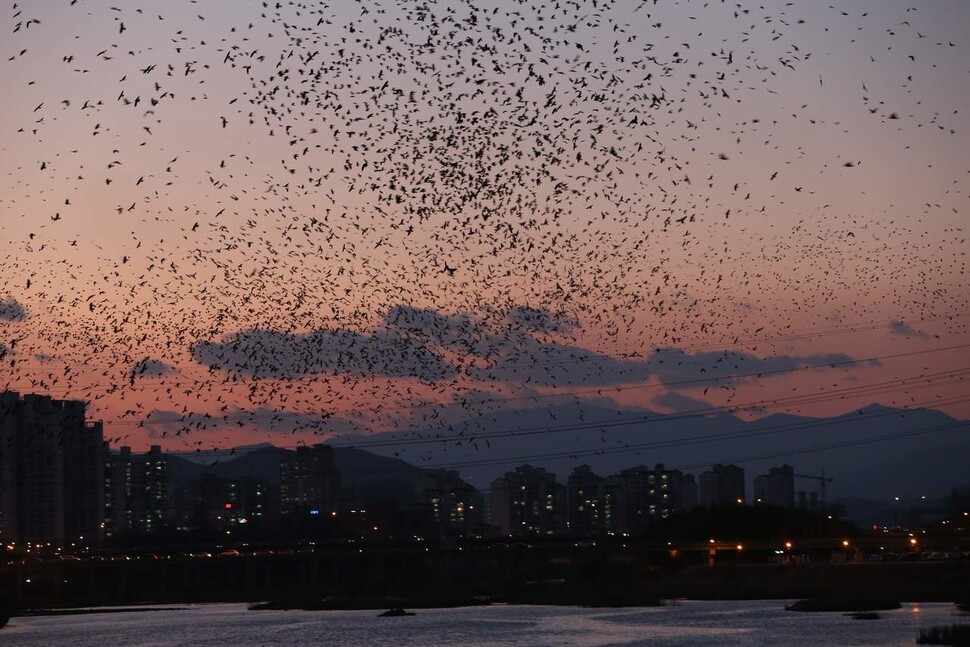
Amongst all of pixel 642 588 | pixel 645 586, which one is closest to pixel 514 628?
pixel 642 588

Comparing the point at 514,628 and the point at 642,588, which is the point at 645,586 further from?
the point at 514,628

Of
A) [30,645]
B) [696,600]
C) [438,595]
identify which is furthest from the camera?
[438,595]

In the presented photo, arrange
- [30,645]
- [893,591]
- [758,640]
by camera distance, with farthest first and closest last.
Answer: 1. [893,591]
2. [30,645]
3. [758,640]

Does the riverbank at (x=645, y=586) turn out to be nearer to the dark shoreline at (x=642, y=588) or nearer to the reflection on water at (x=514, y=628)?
the dark shoreline at (x=642, y=588)

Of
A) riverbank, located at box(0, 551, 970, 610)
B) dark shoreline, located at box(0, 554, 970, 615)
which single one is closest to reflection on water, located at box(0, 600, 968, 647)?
dark shoreline, located at box(0, 554, 970, 615)

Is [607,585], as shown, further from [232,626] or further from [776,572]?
[232,626]

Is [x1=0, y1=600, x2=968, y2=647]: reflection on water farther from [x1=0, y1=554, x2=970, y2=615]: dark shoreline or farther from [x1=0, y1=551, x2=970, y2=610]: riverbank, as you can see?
[x1=0, y1=551, x2=970, y2=610]: riverbank

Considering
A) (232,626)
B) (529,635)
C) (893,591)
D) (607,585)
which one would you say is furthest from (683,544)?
(529,635)

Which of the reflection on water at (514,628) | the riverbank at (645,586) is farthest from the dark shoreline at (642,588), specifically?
Result: the reflection on water at (514,628)

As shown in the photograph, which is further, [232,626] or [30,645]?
[232,626]
